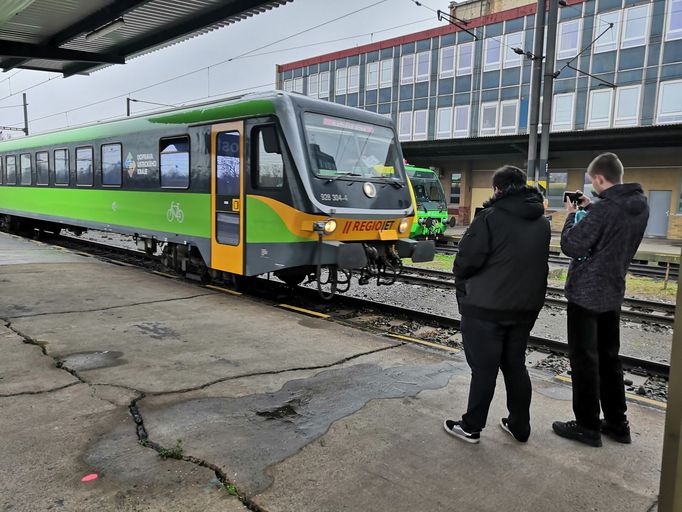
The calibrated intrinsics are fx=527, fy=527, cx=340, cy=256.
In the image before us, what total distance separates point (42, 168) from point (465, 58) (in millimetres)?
25488

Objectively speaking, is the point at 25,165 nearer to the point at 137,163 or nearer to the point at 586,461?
the point at 137,163

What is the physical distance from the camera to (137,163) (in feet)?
33.0

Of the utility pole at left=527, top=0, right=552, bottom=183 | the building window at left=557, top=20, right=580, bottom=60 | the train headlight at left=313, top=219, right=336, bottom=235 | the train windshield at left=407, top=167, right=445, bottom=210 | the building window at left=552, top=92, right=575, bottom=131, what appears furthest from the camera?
the building window at left=552, top=92, right=575, bottom=131

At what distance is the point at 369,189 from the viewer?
7.76 metres

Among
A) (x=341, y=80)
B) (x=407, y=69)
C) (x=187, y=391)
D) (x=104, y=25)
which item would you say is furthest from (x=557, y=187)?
(x=187, y=391)

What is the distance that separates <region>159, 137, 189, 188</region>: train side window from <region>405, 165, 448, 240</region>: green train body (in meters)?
10.9

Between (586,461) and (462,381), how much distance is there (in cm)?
144

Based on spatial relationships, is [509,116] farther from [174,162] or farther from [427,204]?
[174,162]

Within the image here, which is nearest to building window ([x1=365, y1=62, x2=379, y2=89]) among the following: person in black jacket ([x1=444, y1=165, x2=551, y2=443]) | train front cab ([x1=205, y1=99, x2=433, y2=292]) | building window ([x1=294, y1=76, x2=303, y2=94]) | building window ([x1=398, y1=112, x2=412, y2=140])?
building window ([x1=398, y1=112, x2=412, y2=140])

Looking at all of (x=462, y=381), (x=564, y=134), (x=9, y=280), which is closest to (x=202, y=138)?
(x=9, y=280)

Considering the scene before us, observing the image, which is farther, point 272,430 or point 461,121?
point 461,121

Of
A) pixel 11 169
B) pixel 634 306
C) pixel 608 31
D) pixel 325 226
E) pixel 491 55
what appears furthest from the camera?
pixel 491 55

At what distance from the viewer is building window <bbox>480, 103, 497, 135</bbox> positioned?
103 ft

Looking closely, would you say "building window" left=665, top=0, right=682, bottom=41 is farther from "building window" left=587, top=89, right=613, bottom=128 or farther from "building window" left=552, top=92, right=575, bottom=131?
"building window" left=552, top=92, right=575, bottom=131
